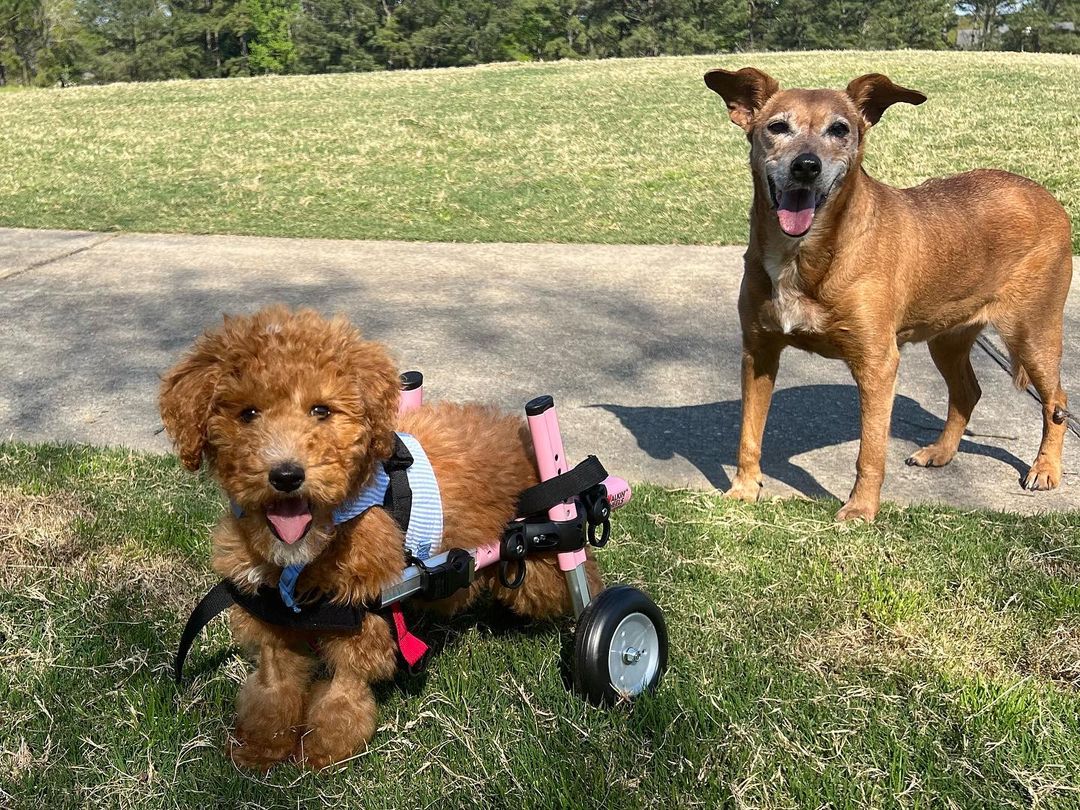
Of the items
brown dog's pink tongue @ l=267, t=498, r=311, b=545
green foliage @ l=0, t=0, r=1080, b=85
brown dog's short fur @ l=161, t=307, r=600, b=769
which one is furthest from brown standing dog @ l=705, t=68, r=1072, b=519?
green foliage @ l=0, t=0, r=1080, b=85

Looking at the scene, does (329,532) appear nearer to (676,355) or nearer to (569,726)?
(569,726)

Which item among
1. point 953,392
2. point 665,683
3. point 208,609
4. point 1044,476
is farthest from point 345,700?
point 953,392

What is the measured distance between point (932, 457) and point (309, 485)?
3969 mm

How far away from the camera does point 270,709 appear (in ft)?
9.13

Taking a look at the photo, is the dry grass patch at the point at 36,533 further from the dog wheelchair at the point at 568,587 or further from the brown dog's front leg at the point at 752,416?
the brown dog's front leg at the point at 752,416

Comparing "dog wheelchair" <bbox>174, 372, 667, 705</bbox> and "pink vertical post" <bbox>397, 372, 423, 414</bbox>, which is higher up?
"pink vertical post" <bbox>397, 372, 423, 414</bbox>

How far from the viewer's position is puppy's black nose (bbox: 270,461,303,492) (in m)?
2.30

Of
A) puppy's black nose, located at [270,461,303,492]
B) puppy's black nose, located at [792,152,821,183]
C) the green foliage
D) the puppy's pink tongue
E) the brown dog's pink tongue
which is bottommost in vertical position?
the green foliage

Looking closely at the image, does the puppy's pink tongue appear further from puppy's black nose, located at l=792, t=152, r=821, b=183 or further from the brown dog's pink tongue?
the brown dog's pink tongue

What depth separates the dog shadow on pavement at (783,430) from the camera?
207 inches

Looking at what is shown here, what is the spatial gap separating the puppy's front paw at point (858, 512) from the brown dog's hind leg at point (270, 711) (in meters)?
2.65

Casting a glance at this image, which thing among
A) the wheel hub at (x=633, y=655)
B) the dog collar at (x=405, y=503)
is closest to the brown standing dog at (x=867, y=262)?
the wheel hub at (x=633, y=655)

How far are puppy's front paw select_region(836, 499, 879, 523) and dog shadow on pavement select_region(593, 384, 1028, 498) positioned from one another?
0.34m

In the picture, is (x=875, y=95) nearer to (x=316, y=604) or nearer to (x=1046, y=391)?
(x=1046, y=391)
